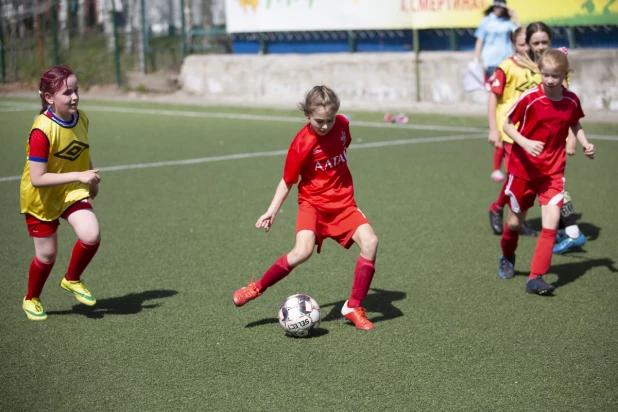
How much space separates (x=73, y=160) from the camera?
223 inches

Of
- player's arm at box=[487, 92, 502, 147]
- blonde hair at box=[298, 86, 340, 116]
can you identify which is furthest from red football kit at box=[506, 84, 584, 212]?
blonde hair at box=[298, 86, 340, 116]

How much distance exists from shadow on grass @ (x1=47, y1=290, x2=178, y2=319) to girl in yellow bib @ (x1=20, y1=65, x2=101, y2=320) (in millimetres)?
100

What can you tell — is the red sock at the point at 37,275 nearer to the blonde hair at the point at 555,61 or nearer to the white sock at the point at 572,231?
the blonde hair at the point at 555,61

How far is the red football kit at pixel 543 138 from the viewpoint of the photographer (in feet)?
20.1

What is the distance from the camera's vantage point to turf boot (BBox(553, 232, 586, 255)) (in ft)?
24.2

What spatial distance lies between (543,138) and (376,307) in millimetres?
1687

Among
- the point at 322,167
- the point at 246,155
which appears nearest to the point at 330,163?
the point at 322,167

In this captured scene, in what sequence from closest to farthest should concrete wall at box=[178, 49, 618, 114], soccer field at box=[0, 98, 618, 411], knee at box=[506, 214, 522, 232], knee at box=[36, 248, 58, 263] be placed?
soccer field at box=[0, 98, 618, 411], knee at box=[36, 248, 58, 263], knee at box=[506, 214, 522, 232], concrete wall at box=[178, 49, 618, 114]

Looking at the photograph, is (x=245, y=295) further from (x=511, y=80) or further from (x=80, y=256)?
(x=511, y=80)

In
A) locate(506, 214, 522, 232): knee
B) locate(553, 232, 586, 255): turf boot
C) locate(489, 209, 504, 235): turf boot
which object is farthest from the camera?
locate(489, 209, 504, 235): turf boot

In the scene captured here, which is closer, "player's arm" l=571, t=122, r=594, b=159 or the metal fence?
"player's arm" l=571, t=122, r=594, b=159

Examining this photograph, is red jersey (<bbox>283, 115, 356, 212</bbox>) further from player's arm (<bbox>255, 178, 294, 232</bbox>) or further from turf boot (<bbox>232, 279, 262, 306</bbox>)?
turf boot (<bbox>232, 279, 262, 306</bbox>)

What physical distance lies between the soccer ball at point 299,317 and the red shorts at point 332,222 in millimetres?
467

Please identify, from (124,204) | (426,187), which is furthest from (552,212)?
(124,204)
